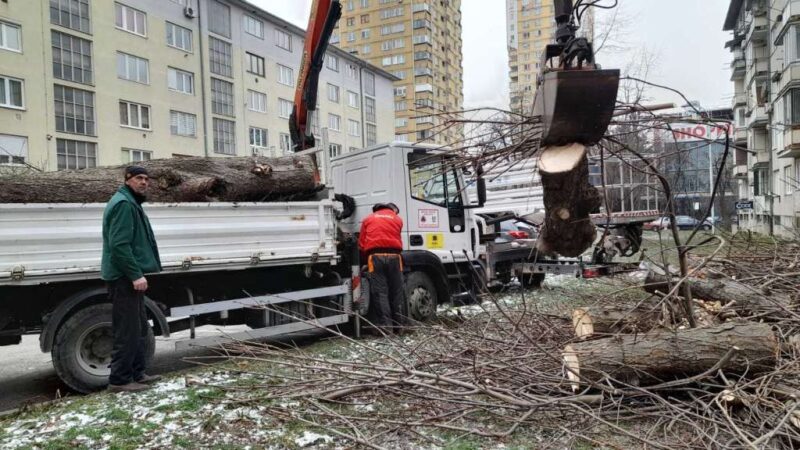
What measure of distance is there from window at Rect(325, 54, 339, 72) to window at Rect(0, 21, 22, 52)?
2187 cm

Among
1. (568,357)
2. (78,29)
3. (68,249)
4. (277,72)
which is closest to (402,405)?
(568,357)

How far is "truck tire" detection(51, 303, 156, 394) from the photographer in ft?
15.4

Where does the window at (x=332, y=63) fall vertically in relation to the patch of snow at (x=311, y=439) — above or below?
above

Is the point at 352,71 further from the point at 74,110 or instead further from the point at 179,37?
the point at 74,110

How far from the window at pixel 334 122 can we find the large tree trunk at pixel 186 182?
127ft

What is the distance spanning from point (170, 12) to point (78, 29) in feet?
19.6

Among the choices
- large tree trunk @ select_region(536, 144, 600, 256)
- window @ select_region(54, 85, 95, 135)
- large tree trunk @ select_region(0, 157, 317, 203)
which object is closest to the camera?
large tree trunk @ select_region(536, 144, 600, 256)

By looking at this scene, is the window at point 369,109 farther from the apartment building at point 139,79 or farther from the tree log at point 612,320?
the tree log at point 612,320

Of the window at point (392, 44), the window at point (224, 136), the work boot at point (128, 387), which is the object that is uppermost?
the window at point (392, 44)

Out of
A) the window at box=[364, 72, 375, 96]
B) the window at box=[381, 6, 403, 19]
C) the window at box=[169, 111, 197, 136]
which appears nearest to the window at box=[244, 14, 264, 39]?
the window at box=[169, 111, 197, 136]

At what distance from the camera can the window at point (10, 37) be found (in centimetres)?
2273

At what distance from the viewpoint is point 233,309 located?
5.79 m

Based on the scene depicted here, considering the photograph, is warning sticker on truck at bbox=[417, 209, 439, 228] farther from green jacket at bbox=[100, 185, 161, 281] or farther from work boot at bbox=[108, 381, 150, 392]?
work boot at bbox=[108, 381, 150, 392]

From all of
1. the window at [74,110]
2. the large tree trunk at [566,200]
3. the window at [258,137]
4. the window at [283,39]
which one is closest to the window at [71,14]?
the window at [74,110]
